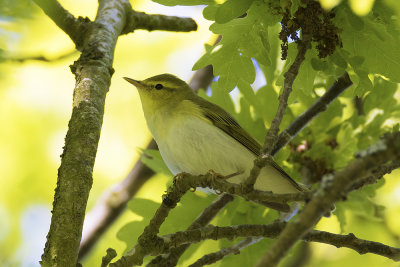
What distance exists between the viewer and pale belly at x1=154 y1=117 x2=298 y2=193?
368cm

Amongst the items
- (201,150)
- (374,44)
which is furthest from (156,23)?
(374,44)

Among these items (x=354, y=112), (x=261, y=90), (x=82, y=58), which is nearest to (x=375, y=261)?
(x=354, y=112)

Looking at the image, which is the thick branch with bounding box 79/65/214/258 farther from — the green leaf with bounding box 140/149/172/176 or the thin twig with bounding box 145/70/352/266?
the thin twig with bounding box 145/70/352/266

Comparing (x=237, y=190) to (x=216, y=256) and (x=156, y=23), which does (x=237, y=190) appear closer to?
(x=216, y=256)

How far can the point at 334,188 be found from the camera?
1595mm

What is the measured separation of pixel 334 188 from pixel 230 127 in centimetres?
236

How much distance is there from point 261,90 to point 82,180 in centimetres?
198

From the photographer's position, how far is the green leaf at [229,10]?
2.41 m

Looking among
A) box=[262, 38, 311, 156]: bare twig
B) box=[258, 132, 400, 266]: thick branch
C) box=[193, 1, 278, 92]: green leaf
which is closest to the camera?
box=[258, 132, 400, 266]: thick branch

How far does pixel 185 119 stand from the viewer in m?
3.86

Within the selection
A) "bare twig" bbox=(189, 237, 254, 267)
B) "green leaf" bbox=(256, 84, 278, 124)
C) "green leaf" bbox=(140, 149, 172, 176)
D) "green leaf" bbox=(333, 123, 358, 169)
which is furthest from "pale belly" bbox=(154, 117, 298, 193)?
"green leaf" bbox=(333, 123, 358, 169)

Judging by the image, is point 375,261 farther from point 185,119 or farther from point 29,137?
point 29,137

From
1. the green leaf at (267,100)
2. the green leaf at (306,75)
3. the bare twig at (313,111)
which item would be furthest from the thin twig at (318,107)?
the green leaf at (306,75)

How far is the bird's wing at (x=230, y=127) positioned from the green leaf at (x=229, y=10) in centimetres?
152
